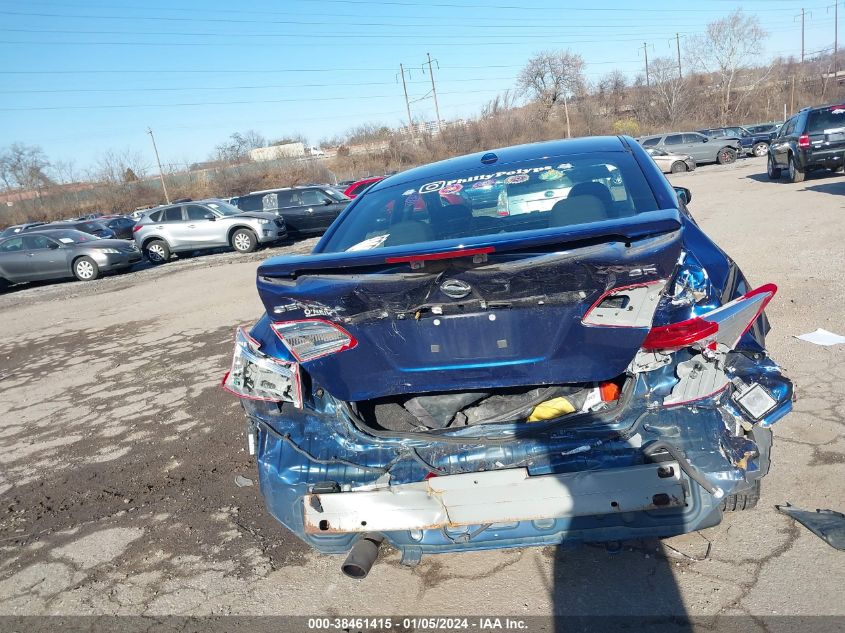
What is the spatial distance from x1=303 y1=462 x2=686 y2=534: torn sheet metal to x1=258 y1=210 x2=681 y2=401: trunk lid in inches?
14.0

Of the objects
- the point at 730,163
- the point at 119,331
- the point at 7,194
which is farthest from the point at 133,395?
the point at 7,194

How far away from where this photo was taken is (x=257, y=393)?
260 cm

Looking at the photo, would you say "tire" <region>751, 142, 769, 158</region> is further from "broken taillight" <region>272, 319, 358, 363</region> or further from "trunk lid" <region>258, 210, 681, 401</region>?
"broken taillight" <region>272, 319, 358, 363</region>

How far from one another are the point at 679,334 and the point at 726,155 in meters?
28.1

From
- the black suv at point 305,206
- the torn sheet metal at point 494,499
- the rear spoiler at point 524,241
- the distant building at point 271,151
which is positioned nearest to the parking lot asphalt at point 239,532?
the torn sheet metal at point 494,499

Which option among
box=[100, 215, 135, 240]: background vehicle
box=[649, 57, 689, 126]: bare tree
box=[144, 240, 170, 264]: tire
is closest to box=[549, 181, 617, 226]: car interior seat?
box=[144, 240, 170, 264]: tire

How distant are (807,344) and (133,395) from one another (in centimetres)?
560

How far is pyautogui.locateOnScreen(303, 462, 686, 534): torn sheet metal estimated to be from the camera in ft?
7.00

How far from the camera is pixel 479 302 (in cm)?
223

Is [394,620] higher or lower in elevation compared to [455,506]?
lower

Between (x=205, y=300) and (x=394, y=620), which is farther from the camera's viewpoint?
(x=205, y=300)

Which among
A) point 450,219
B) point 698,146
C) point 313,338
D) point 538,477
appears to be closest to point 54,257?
point 450,219

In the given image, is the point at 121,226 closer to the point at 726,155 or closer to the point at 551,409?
the point at 726,155

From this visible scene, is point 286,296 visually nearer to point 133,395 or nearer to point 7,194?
point 133,395
